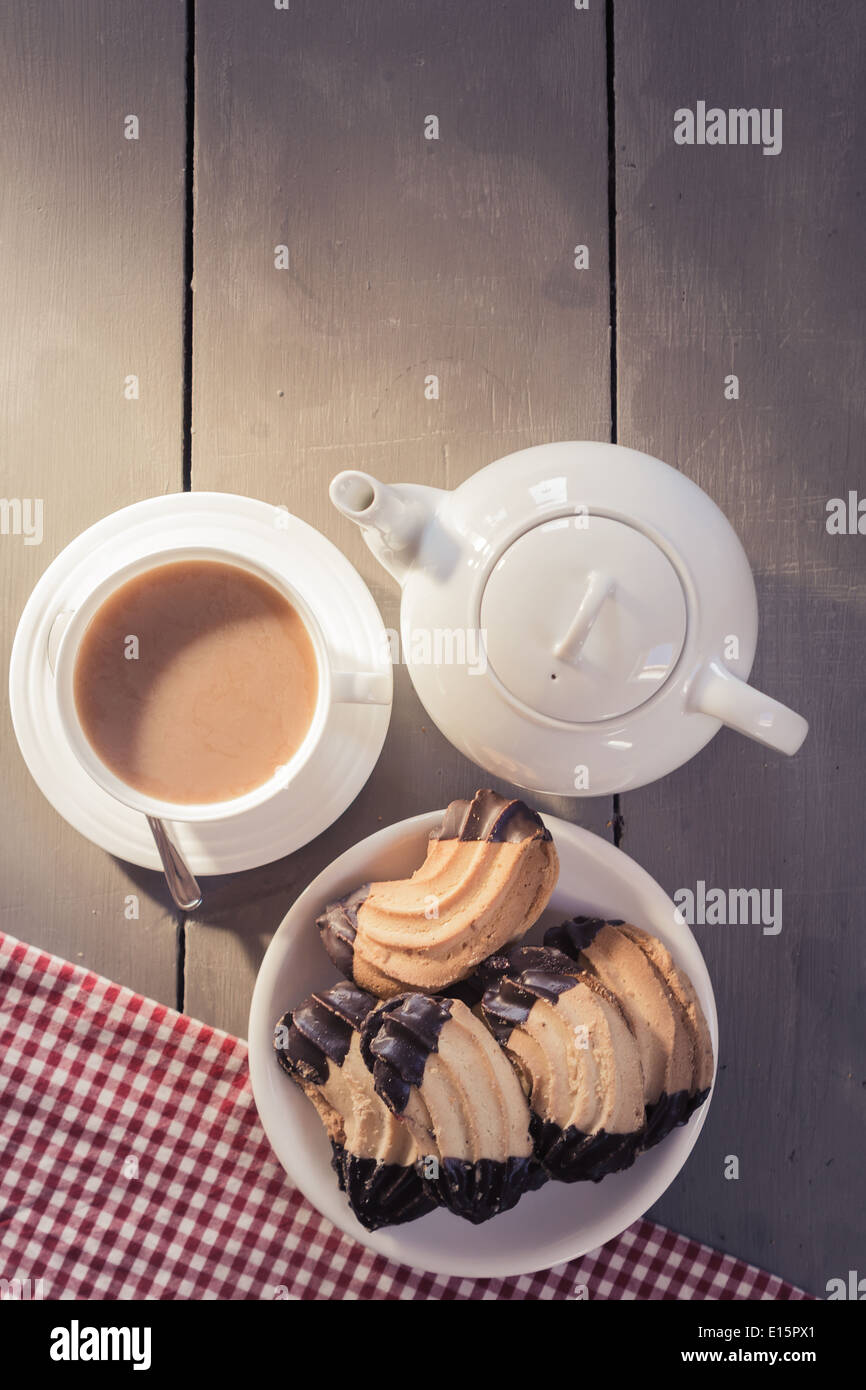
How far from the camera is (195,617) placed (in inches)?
31.5

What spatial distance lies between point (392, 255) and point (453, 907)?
60 centimetres

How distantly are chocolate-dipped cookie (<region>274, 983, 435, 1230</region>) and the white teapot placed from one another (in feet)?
0.86

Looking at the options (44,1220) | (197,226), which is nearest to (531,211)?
(197,226)

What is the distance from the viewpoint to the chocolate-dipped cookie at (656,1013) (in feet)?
2.61

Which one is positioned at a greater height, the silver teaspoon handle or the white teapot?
the white teapot

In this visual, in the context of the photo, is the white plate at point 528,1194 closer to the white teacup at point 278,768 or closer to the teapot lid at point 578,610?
the white teacup at point 278,768

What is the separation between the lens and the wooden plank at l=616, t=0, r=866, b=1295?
963mm

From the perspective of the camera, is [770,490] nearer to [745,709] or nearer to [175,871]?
[745,709]

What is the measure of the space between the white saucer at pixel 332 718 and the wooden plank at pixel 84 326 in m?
0.07

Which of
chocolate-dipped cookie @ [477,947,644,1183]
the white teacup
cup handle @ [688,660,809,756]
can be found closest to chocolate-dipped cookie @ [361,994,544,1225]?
chocolate-dipped cookie @ [477,947,644,1183]

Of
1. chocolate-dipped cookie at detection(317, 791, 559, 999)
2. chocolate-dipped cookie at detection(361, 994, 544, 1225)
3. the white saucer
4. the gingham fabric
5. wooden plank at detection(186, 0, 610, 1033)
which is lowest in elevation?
the gingham fabric

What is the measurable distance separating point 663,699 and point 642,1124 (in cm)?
34

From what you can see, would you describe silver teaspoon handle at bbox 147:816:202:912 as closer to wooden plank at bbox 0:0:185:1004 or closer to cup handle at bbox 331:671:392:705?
wooden plank at bbox 0:0:185:1004
